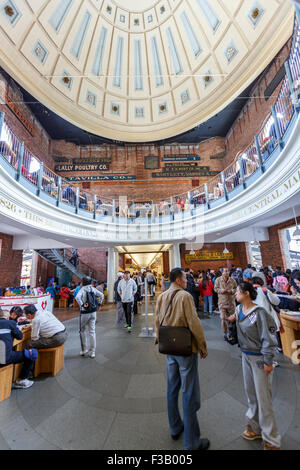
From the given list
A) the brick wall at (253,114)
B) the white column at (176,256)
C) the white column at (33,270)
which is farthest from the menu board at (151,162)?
the white column at (33,270)

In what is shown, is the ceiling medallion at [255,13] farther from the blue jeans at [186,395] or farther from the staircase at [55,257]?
the staircase at [55,257]

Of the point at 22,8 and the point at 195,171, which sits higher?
the point at 22,8

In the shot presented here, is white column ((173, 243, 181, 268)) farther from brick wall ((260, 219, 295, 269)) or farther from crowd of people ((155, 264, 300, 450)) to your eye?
crowd of people ((155, 264, 300, 450))

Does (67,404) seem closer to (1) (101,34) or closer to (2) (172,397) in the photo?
(2) (172,397)

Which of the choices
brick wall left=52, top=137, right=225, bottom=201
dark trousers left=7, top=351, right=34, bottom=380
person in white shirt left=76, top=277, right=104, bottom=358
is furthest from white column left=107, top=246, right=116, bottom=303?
dark trousers left=7, top=351, right=34, bottom=380

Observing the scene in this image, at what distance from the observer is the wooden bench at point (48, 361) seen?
3404 millimetres

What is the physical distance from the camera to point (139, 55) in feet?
45.7

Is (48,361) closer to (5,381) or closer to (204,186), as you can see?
(5,381)

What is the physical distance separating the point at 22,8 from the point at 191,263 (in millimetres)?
17506

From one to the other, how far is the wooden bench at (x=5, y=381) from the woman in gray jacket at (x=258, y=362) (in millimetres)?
3245

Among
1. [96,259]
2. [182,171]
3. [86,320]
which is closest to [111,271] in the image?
[96,259]

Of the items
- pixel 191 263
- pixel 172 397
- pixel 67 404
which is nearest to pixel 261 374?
pixel 172 397

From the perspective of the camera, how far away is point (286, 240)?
9.34 metres

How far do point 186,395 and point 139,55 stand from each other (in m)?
19.4
